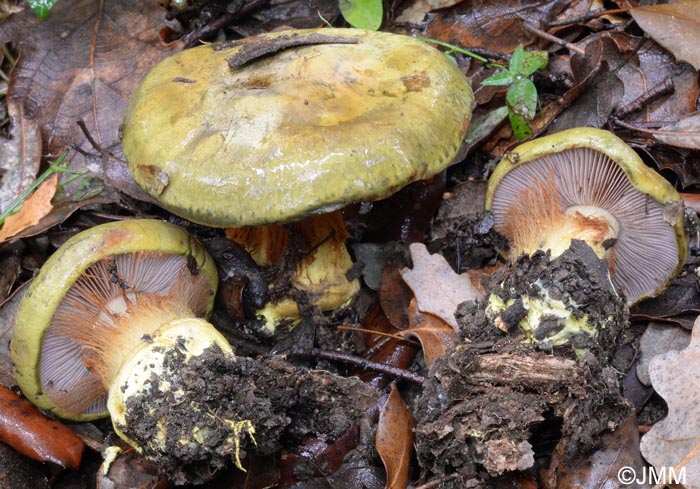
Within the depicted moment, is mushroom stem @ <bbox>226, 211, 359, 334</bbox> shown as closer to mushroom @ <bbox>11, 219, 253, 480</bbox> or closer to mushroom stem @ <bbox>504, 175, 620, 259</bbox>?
mushroom @ <bbox>11, 219, 253, 480</bbox>

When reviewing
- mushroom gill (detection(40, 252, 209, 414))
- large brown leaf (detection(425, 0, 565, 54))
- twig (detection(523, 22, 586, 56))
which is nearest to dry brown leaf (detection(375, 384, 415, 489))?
mushroom gill (detection(40, 252, 209, 414))

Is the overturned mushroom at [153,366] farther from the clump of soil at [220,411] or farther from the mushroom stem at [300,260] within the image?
the mushroom stem at [300,260]

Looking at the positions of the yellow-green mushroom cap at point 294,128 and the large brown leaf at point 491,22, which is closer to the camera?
the yellow-green mushroom cap at point 294,128

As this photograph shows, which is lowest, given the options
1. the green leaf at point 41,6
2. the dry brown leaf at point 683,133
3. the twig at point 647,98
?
the dry brown leaf at point 683,133

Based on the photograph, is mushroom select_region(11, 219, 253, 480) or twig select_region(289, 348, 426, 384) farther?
twig select_region(289, 348, 426, 384)

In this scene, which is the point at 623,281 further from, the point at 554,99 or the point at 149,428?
the point at 149,428

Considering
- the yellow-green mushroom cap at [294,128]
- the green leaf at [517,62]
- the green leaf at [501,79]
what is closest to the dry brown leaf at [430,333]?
the yellow-green mushroom cap at [294,128]
